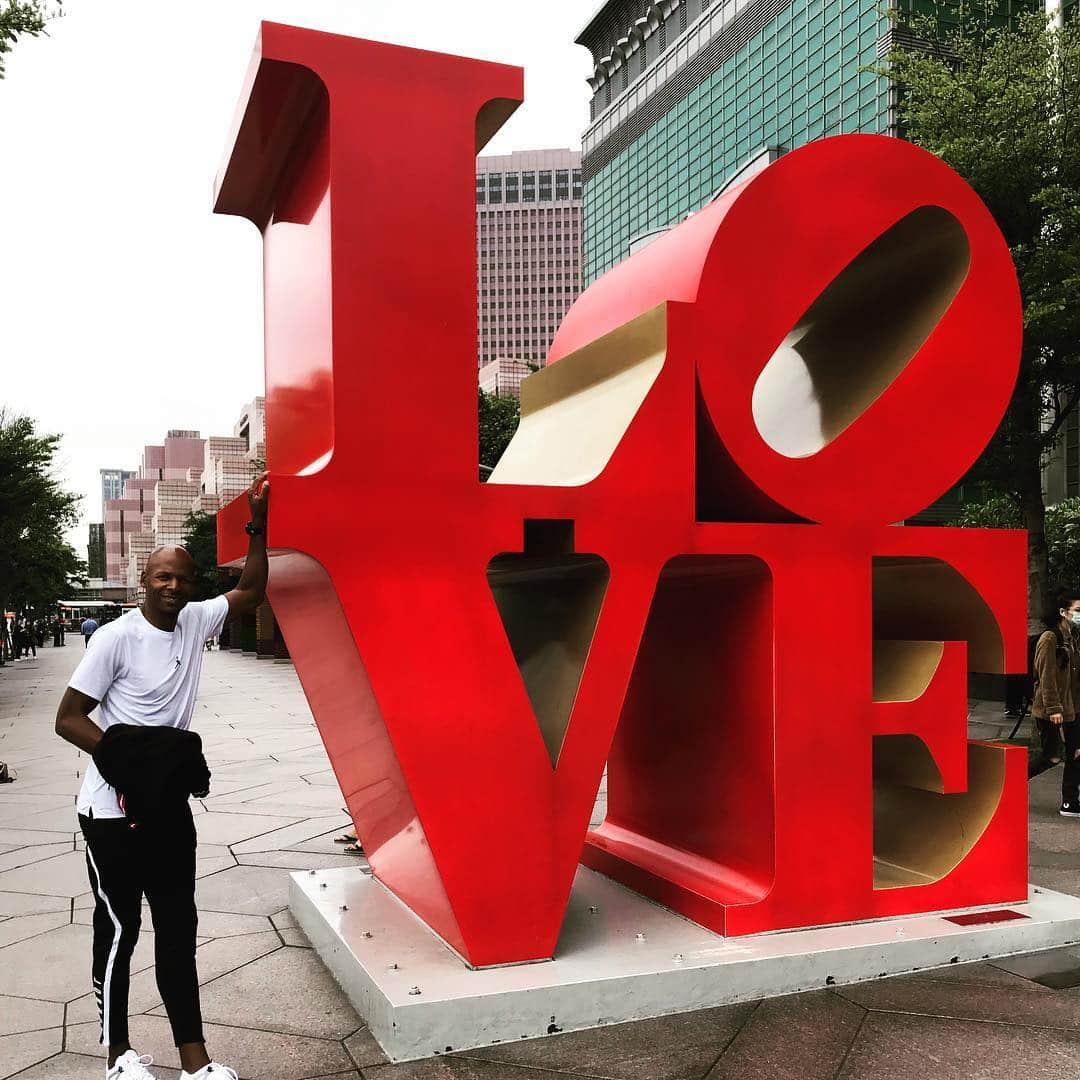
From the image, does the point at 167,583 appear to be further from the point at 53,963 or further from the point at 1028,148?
the point at 1028,148

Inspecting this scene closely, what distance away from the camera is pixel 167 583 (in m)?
3.72

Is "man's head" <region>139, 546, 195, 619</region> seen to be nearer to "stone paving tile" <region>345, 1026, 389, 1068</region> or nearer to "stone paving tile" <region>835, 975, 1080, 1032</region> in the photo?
"stone paving tile" <region>345, 1026, 389, 1068</region>

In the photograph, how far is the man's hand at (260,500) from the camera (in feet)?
14.1

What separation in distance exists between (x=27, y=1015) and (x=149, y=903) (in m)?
1.48

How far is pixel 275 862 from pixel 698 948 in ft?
11.7

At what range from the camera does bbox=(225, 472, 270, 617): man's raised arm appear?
4.22 metres

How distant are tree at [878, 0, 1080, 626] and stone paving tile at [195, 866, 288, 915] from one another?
9.59m

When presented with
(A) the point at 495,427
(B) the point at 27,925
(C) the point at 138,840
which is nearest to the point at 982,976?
(C) the point at 138,840

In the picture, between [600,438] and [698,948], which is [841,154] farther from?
[698,948]

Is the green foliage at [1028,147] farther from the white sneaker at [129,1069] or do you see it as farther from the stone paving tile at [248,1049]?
the white sneaker at [129,1069]

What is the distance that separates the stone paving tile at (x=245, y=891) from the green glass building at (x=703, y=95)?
30962mm

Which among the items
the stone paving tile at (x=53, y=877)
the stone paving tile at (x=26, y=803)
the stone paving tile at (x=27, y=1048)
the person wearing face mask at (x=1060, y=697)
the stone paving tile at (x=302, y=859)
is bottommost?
the stone paving tile at (x=26, y=803)

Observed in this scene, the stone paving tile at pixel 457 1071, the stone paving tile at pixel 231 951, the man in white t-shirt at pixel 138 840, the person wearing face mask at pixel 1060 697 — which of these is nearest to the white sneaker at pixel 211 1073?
the man in white t-shirt at pixel 138 840

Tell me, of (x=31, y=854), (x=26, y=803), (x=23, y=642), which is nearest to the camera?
(x=31, y=854)
